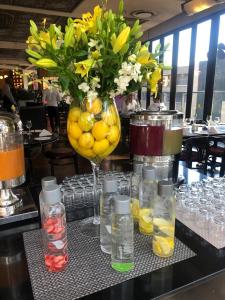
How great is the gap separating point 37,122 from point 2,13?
8.20ft

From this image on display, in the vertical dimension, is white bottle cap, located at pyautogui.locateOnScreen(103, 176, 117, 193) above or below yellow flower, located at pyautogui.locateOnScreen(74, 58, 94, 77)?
below

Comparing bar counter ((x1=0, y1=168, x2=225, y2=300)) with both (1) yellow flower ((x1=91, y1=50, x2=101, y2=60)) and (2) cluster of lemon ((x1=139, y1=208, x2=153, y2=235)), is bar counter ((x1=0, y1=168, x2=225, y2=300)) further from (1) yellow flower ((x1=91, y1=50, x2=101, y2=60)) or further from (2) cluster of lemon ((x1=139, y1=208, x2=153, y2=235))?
(1) yellow flower ((x1=91, y1=50, x2=101, y2=60))

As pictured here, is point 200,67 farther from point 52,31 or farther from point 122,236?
point 122,236

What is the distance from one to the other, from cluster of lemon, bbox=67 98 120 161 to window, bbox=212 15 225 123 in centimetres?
473

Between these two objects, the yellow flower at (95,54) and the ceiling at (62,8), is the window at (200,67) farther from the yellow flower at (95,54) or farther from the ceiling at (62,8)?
the yellow flower at (95,54)

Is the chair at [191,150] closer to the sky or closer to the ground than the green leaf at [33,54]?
closer to the ground

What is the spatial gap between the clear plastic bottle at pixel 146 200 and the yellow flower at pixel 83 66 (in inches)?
14.1

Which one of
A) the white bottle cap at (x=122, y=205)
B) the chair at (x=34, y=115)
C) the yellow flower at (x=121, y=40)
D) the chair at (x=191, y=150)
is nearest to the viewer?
the white bottle cap at (x=122, y=205)

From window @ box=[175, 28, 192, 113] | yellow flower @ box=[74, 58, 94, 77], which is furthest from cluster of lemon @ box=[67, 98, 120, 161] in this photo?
window @ box=[175, 28, 192, 113]

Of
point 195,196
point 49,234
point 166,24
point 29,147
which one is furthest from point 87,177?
point 166,24

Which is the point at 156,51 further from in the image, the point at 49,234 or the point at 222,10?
the point at 222,10

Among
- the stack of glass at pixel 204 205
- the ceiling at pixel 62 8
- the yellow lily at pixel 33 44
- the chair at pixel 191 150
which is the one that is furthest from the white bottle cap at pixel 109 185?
the ceiling at pixel 62 8

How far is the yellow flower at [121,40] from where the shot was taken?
747mm

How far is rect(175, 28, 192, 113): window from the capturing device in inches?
251
